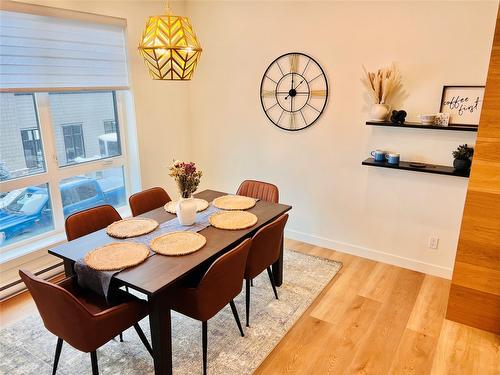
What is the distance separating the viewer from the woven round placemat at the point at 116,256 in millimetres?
1976

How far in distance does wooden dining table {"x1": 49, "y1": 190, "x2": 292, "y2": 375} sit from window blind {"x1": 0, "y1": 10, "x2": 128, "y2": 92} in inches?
57.0

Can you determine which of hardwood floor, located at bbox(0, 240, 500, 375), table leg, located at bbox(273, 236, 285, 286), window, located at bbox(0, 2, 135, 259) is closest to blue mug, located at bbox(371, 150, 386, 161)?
hardwood floor, located at bbox(0, 240, 500, 375)

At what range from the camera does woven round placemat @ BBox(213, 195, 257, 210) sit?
2875 mm

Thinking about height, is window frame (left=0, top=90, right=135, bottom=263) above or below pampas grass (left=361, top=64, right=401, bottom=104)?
below

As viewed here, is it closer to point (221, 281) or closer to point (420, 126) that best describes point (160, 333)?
point (221, 281)

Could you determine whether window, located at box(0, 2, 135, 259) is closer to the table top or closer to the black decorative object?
the table top

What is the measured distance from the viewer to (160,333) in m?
1.93

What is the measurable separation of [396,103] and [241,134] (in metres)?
1.71

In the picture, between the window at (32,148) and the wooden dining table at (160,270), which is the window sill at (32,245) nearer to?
the window at (32,148)

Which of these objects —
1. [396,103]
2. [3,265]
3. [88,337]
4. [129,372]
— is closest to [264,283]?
[129,372]

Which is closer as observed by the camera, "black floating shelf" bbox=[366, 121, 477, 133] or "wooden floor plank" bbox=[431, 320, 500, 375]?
"wooden floor plank" bbox=[431, 320, 500, 375]

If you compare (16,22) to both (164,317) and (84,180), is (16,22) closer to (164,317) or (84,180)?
(84,180)

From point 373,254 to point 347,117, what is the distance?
1.38 meters

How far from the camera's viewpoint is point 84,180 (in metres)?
3.56
